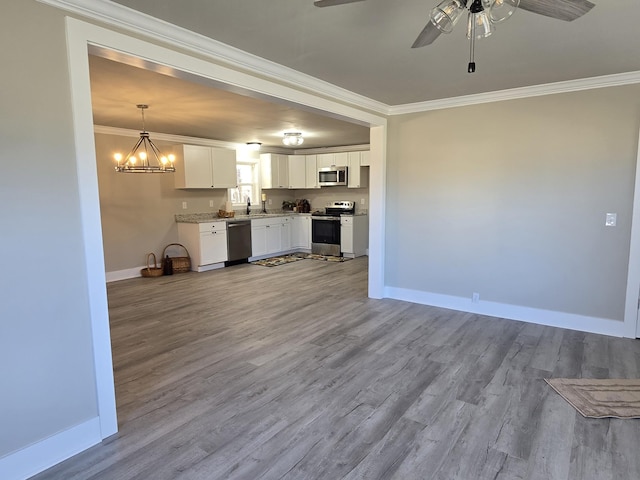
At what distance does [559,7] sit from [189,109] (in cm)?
406

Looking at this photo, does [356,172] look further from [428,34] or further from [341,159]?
[428,34]

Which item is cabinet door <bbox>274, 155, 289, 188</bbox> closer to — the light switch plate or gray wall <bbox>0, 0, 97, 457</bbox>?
the light switch plate

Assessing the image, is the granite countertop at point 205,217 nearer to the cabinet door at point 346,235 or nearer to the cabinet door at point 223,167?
the cabinet door at point 346,235

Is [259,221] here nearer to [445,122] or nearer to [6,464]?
[445,122]

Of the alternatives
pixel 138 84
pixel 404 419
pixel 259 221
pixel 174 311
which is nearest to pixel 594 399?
pixel 404 419

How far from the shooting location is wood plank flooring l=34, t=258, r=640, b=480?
205 cm

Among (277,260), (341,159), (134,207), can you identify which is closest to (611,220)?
(341,159)

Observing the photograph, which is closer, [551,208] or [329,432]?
[329,432]

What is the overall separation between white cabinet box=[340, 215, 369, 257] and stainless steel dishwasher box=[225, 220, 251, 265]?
1.99m

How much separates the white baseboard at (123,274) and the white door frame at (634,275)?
6749 mm

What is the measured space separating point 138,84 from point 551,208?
429 cm

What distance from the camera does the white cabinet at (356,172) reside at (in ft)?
27.2

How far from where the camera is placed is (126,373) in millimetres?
3066

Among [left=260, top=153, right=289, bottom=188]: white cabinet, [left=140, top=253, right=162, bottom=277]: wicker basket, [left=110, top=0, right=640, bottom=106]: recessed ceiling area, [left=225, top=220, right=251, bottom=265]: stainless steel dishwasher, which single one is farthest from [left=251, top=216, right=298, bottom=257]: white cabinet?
[left=110, top=0, right=640, bottom=106]: recessed ceiling area
